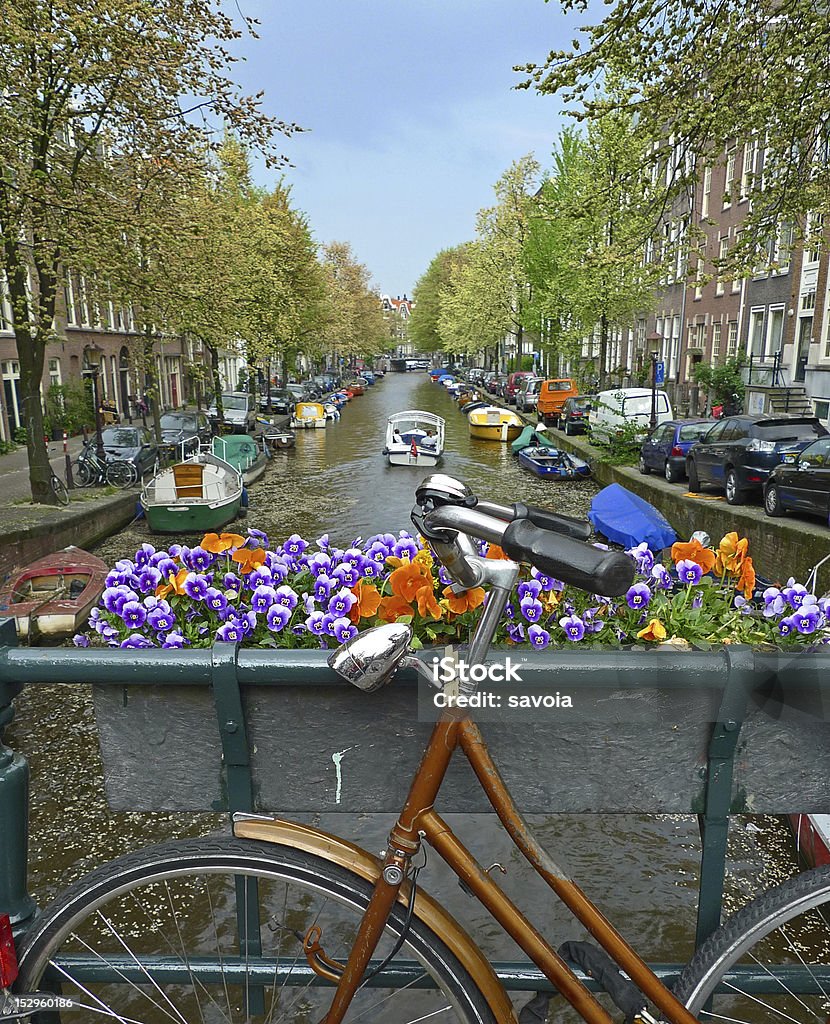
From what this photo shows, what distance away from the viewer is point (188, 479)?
56.3 feet

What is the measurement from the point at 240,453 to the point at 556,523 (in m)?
23.2

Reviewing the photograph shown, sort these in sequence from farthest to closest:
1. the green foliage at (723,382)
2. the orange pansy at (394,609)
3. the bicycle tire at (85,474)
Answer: the green foliage at (723,382)
the bicycle tire at (85,474)
the orange pansy at (394,609)

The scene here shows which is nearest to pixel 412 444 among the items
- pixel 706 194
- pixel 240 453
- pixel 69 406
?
pixel 240 453

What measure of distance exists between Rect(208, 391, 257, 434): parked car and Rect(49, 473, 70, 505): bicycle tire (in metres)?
13.5

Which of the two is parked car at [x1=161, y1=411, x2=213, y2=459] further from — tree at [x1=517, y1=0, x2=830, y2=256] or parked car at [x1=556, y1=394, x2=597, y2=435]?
tree at [x1=517, y1=0, x2=830, y2=256]

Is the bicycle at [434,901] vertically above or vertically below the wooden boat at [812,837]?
above

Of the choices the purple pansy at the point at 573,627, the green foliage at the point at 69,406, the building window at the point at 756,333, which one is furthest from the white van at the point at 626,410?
the purple pansy at the point at 573,627

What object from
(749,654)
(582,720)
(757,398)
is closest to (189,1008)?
(582,720)

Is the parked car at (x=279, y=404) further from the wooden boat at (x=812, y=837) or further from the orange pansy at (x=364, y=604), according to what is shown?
the orange pansy at (x=364, y=604)

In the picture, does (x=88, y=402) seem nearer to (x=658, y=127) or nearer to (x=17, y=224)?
(x=17, y=224)

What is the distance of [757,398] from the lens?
26266mm

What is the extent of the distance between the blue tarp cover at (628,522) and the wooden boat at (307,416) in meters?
27.8

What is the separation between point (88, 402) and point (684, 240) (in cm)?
2593

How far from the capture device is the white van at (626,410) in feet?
82.9
